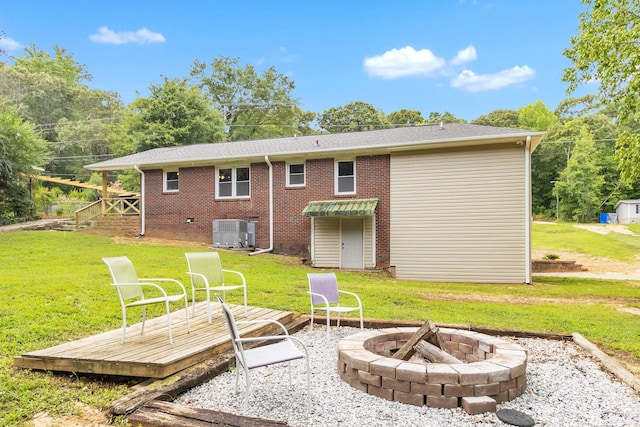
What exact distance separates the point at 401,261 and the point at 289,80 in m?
32.3

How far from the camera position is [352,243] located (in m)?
14.6

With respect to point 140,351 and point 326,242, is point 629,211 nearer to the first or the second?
point 326,242

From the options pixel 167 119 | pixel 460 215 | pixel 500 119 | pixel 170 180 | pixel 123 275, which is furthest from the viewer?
pixel 500 119

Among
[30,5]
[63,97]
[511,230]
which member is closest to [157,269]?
[511,230]

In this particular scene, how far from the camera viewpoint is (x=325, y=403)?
3430 mm

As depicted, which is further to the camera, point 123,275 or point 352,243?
point 352,243

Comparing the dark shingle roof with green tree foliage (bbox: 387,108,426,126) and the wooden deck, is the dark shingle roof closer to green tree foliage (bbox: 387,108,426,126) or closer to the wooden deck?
the wooden deck

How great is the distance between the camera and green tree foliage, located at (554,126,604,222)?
37.2 meters

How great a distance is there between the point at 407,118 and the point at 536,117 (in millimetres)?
15379

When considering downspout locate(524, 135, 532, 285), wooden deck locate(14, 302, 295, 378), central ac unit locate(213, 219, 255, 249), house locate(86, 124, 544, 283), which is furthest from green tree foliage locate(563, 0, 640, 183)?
central ac unit locate(213, 219, 255, 249)

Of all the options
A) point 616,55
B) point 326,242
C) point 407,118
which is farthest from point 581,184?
point 326,242

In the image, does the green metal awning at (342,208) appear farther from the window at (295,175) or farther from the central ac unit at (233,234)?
the central ac unit at (233,234)

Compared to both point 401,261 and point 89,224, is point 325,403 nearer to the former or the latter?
point 401,261

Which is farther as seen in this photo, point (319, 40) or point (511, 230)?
point (319, 40)
